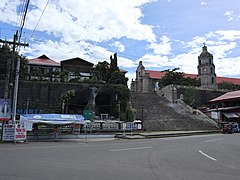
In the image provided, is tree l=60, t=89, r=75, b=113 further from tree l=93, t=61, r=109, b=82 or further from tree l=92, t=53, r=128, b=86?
tree l=93, t=61, r=109, b=82

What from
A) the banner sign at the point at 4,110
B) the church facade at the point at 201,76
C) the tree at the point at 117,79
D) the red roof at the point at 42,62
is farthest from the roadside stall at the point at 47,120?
the church facade at the point at 201,76

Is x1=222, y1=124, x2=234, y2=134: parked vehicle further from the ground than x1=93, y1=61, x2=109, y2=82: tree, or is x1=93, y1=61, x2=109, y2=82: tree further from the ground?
x1=93, y1=61, x2=109, y2=82: tree

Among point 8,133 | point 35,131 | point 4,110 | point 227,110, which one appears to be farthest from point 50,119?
point 227,110

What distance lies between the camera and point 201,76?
87750 millimetres

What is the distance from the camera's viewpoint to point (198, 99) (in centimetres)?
5731

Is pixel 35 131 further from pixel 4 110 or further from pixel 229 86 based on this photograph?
pixel 229 86

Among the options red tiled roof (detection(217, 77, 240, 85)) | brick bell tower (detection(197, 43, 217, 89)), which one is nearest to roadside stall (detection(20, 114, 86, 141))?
brick bell tower (detection(197, 43, 217, 89))

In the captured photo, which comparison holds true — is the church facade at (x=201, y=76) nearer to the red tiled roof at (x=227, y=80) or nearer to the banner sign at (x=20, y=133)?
the red tiled roof at (x=227, y=80)

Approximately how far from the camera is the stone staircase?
36894mm

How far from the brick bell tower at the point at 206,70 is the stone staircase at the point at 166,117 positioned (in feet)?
134

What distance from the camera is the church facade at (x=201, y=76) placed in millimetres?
78938

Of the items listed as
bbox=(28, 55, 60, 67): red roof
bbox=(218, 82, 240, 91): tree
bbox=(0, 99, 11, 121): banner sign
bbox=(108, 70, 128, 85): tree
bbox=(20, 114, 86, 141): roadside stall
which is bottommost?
bbox=(20, 114, 86, 141): roadside stall

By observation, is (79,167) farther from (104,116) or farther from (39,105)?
(39,105)

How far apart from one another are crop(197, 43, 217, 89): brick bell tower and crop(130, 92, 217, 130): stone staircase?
4096cm
